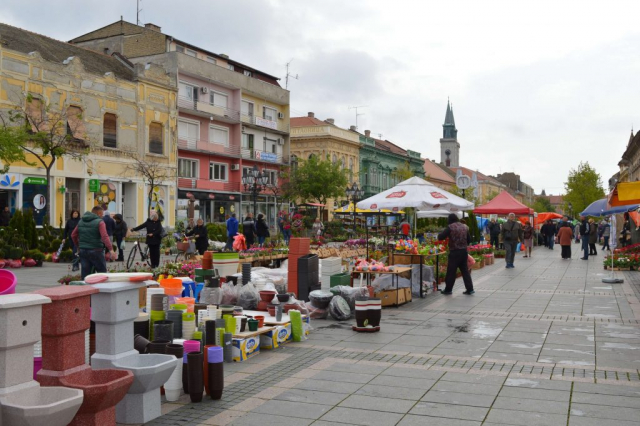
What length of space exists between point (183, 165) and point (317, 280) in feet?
111

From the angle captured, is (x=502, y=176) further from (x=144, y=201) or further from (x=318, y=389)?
(x=318, y=389)

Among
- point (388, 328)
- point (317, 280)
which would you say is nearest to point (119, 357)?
point (388, 328)

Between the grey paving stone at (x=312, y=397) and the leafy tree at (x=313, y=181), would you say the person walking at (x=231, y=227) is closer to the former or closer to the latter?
→ the grey paving stone at (x=312, y=397)

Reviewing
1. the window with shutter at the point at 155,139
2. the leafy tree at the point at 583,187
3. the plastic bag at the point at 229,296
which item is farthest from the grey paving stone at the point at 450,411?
the leafy tree at the point at 583,187

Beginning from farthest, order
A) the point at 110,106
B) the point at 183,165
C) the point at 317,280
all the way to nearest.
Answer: the point at 183,165, the point at 110,106, the point at 317,280

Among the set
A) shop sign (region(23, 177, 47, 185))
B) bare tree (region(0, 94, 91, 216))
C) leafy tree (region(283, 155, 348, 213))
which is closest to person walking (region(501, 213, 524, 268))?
bare tree (region(0, 94, 91, 216))

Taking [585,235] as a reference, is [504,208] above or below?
above

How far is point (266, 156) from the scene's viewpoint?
51.9 m

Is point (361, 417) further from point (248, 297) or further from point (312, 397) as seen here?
point (248, 297)

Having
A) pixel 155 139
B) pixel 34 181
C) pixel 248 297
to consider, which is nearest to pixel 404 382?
pixel 248 297

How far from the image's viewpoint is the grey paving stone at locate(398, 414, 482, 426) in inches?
199

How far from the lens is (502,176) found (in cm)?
17950

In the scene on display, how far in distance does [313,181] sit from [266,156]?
4.33 meters

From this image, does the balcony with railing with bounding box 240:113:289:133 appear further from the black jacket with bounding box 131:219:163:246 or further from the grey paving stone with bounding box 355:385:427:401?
the grey paving stone with bounding box 355:385:427:401
